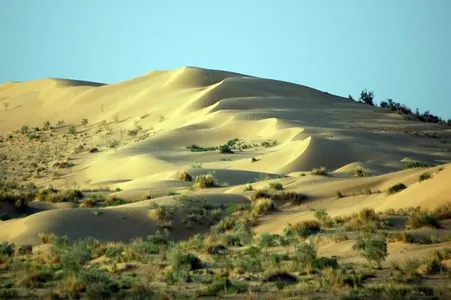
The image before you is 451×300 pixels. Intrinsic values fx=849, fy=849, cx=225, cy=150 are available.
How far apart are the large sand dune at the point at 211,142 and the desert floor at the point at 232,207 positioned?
15cm

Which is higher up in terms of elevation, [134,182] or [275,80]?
[275,80]

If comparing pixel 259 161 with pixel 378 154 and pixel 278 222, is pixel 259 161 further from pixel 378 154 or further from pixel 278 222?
pixel 278 222

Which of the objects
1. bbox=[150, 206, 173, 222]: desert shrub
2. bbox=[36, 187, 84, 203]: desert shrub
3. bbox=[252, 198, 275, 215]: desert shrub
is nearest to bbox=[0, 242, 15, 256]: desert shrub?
bbox=[150, 206, 173, 222]: desert shrub

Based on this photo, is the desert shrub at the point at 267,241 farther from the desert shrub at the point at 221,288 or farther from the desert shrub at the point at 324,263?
the desert shrub at the point at 221,288

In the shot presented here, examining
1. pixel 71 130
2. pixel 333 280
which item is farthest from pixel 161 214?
pixel 71 130

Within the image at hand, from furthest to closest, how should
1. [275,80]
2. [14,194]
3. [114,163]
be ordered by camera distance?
[275,80], [114,163], [14,194]

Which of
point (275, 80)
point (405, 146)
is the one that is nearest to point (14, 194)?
point (405, 146)

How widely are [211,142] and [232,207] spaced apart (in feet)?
99.1

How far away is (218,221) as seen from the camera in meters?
27.5

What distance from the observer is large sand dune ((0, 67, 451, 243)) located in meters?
26.5

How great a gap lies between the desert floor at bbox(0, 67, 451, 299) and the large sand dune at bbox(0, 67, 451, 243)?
151 millimetres

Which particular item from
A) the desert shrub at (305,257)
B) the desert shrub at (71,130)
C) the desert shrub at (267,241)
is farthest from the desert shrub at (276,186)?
the desert shrub at (71,130)

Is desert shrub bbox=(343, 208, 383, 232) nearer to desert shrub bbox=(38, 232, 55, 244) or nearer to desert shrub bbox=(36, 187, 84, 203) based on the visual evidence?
desert shrub bbox=(38, 232, 55, 244)

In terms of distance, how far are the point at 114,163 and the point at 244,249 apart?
33.3m
